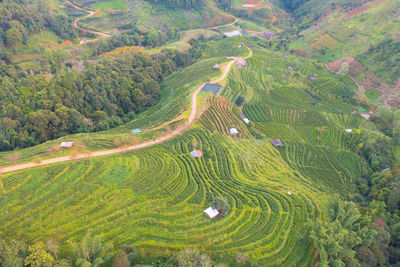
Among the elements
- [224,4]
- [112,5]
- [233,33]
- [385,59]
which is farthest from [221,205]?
[224,4]

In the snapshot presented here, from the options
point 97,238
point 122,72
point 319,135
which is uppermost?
point 97,238

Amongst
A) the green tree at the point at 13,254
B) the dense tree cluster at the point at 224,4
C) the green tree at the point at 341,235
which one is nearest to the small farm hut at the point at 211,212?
the green tree at the point at 341,235

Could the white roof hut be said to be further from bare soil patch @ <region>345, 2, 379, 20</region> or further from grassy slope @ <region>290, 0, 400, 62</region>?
bare soil patch @ <region>345, 2, 379, 20</region>

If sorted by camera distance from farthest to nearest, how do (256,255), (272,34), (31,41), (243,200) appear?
(272,34), (31,41), (243,200), (256,255)

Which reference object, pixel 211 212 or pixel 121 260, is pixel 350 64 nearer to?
pixel 211 212

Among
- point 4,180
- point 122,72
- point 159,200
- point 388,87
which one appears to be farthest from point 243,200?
point 388,87

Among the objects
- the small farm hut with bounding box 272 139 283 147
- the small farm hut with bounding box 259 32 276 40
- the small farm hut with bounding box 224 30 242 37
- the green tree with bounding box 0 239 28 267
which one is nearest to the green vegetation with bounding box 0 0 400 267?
the green tree with bounding box 0 239 28 267

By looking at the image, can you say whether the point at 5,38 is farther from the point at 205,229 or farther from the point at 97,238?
the point at 205,229
